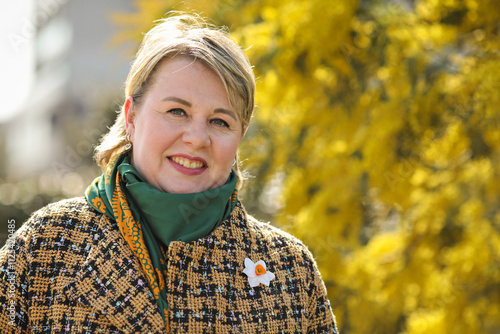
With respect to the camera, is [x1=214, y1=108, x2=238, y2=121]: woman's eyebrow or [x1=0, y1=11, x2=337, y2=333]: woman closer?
[x1=0, y1=11, x2=337, y2=333]: woman

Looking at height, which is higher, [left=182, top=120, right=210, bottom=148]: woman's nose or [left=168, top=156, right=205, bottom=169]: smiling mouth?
[left=182, top=120, right=210, bottom=148]: woman's nose

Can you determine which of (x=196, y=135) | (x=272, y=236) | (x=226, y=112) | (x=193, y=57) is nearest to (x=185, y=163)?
(x=196, y=135)

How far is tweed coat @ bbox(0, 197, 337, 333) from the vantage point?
1801 mm

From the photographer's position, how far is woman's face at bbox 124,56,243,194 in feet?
6.44

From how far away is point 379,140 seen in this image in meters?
3.40

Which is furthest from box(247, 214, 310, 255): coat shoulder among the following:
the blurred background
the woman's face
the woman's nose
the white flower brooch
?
the blurred background

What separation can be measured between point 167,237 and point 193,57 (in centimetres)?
61

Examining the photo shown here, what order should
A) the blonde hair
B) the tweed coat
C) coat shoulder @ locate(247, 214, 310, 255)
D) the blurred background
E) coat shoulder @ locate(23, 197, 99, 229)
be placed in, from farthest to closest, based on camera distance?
the blurred background, coat shoulder @ locate(247, 214, 310, 255), the blonde hair, coat shoulder @ locate(23, 197, 99, 229), the tweed coat

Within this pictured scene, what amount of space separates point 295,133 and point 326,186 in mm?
509

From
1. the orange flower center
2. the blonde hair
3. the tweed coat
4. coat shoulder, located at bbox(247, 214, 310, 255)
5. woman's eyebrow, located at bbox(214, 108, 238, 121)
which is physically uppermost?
the blonde hair

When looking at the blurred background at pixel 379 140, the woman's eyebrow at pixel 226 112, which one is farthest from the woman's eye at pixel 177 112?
the blurred background at pixel 379 140

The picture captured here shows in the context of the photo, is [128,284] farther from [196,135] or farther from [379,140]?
[379,140]

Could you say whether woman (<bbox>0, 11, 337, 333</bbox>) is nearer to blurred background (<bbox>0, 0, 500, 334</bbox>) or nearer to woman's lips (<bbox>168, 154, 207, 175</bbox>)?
woman's lips (<bbox>168, 154, 207, 175</bbox>)

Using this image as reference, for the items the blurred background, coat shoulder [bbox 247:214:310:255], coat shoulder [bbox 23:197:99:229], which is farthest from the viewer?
the blurred background
